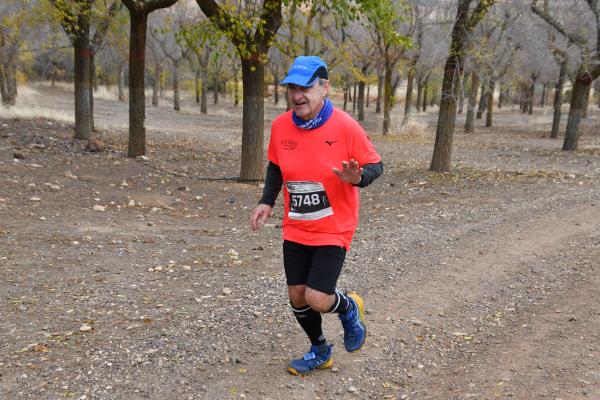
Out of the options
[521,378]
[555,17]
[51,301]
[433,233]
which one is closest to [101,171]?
[51,301]

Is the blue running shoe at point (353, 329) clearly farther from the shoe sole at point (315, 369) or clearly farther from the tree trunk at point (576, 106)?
the tree trunk at point (576, 106)

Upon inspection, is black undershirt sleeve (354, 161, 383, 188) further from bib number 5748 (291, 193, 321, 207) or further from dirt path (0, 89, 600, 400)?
dirt path (0, 89, 600, 400)

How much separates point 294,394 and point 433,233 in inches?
173

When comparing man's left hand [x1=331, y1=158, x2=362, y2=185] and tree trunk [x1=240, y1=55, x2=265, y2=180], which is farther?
tree trunk [x1=240, y1=55, x2=265, y2=180]

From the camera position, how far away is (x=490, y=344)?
405 cm

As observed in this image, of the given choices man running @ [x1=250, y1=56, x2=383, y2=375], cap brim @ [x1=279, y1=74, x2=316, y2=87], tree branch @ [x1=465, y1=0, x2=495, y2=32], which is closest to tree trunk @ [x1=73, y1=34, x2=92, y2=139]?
tree branch @ [x1=465, y1=0, x2=495, y2=32]

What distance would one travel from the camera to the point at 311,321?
11.4 ft

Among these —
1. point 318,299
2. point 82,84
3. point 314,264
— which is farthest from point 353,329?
point 82,84

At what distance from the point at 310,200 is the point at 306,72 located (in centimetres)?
80

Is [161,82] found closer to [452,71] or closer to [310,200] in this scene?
[452,71]

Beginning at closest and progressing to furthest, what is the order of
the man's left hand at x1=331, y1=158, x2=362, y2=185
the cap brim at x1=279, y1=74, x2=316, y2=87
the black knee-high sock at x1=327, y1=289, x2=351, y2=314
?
the man's left hand at x1=331, y1=158, x2=362, y2=185 → the cap brim at x1=279, y1=74, x2=316, y2=87 → the black knee-high sock at x1=327, y1=289, x2=351, y2=314

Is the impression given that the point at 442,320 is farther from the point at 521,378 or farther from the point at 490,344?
the point at 521,378

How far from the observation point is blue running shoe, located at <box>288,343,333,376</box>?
3.57 meters

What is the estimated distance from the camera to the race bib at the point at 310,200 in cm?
315
